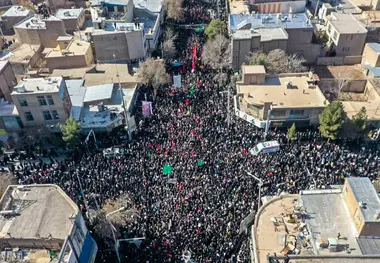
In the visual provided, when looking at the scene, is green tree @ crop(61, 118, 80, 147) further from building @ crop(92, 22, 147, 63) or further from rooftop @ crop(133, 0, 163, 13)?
rooftop @ crop(133, 0, 163, 13)

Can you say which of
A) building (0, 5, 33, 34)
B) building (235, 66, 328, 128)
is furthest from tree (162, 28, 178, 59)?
building (0, 5, 33, 34)

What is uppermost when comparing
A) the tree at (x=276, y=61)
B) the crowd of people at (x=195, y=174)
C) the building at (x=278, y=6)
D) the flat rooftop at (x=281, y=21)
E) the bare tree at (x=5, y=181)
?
the flat rooftop at (x=281, y=21)

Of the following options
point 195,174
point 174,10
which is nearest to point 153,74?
point 195,174

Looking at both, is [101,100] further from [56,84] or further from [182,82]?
[182,82]

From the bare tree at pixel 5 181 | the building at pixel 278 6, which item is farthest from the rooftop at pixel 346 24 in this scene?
the bare tree at pixel 5 181

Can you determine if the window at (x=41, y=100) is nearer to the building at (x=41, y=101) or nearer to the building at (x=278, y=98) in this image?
the building at (x=41, y=101)

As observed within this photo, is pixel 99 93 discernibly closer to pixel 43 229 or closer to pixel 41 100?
pixel 41 100
